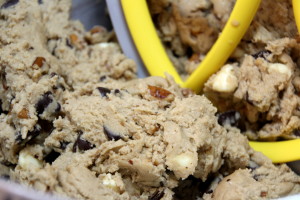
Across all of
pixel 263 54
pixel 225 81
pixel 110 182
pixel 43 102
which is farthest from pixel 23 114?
pixel 263 54

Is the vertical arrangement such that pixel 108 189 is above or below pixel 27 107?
below

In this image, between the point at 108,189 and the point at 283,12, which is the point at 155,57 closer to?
the point at 283,12

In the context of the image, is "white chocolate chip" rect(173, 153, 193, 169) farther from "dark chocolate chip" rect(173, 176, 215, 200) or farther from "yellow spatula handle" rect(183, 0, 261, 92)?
"yellow spatula handle" rect(183, 0, 261, 92)

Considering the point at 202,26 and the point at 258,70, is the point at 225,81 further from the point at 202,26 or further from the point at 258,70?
the point at 202,26

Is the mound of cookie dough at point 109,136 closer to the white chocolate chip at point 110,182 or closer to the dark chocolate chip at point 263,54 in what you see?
the white chocolate chip at point 110,182

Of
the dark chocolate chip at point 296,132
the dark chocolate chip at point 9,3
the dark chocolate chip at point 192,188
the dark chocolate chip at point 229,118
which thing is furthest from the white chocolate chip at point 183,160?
the dark chocolate chip at point 9,3

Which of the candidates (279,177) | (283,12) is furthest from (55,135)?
(283,12)
